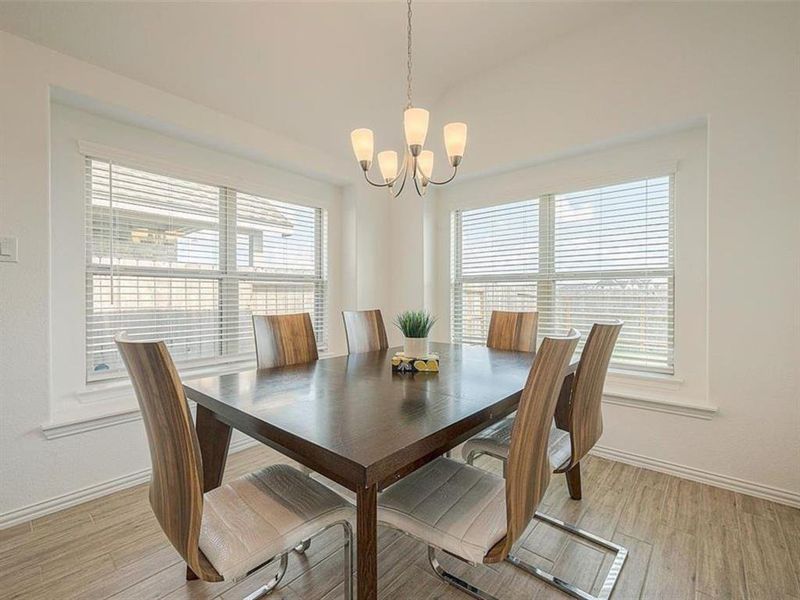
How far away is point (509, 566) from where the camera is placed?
64.6 inches

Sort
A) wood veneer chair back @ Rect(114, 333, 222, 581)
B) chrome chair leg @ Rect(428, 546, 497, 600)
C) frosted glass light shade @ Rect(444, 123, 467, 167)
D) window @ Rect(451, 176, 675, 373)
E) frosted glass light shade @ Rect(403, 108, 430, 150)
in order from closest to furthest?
wood veneer chair back @ Rect(114, 333, 222, 581) → chrome chair leg @ Rect(428, 546, 497, 600) → frosted glass light shade @ Rect(403, 108, 430, 150) → frosted glass light shade @ Rect(444, 123, 467, 167) → window @ Rect(451, 176, 675, 373)

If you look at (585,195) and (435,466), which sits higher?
(585,195)

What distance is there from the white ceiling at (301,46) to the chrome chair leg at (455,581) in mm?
3075

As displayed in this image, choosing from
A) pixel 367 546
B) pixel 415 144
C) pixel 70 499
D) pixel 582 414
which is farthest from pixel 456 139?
pixel 70 499

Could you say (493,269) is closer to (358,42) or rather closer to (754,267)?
(754,267)

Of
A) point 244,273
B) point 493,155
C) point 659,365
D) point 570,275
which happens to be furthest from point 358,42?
point 659,365

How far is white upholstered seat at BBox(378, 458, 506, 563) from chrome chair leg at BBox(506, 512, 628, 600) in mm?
541

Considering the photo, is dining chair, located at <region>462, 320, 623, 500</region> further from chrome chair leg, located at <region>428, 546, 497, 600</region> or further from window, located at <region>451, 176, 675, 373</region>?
window, located at <region>451, 176, 675, 373</region>

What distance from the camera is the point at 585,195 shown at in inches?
121

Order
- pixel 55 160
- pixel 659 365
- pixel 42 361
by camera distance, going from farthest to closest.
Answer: pixel 659 365, pixel 55 160, pixel 42 361

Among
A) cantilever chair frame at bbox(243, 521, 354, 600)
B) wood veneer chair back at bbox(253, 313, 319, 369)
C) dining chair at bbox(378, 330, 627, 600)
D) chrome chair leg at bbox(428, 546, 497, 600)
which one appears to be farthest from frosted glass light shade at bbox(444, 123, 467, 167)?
chrome chair leg at bbox(428, 546, 497, 600)

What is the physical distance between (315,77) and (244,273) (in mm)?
1668

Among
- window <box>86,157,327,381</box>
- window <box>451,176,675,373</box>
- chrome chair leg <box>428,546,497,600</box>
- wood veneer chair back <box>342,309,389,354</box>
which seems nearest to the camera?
chrome chair leg <box>428,546,497,600</box>

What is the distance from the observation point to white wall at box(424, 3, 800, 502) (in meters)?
2.14
